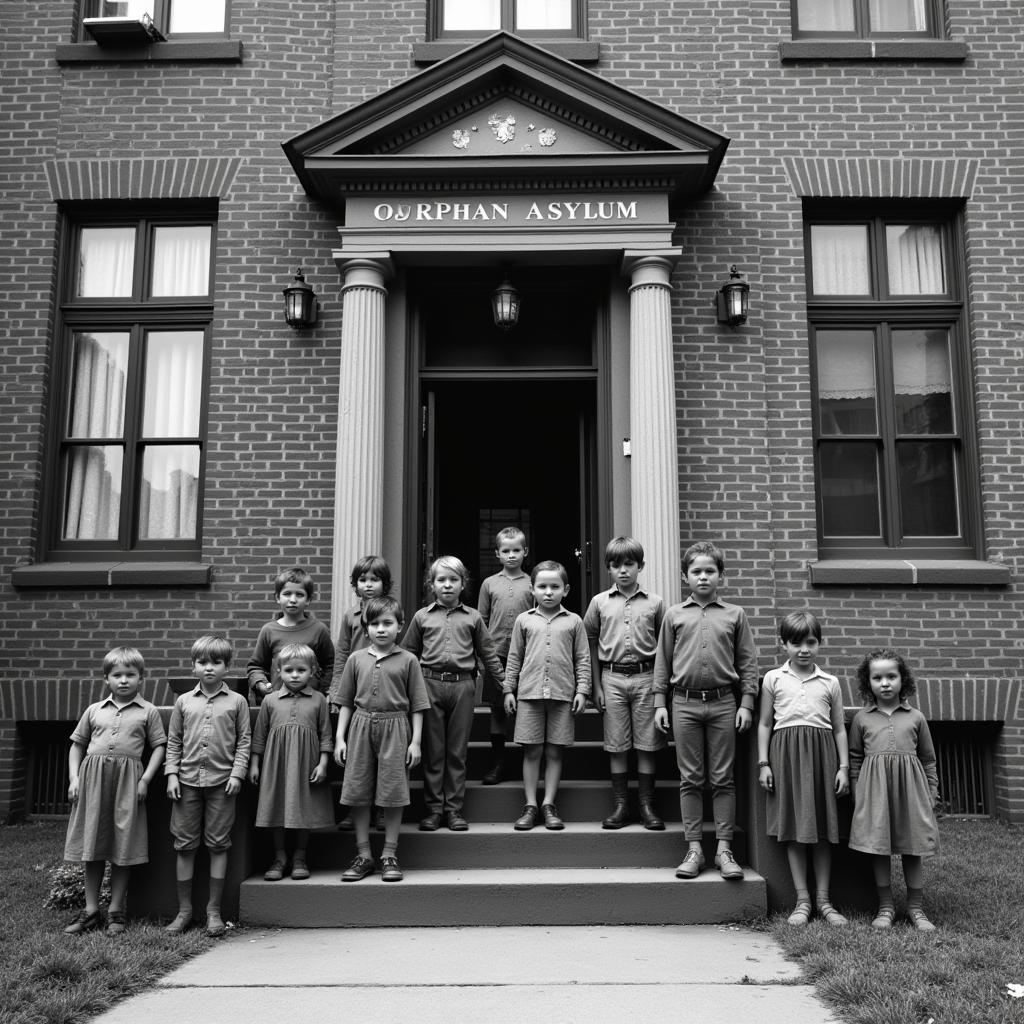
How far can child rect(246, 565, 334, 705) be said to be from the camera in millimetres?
5699

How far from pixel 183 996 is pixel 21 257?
616 centimetres

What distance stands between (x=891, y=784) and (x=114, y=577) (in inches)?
219

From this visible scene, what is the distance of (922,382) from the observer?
7.82 meters

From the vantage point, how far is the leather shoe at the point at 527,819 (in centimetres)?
546

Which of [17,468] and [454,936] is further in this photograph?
[17,468]

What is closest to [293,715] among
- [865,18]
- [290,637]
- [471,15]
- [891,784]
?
[290,637]

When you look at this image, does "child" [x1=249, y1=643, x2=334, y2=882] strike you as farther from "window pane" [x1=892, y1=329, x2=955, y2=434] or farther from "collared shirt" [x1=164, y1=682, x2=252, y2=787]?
"window pane" [x1=892, y1=329, x2=955, y2=434]

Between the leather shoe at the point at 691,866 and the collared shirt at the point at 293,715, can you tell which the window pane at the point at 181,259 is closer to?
the collared shirt at the point at 293,715

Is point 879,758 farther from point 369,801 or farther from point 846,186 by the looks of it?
point 846,186

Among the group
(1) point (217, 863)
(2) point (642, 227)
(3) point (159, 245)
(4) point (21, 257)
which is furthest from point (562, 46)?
(1) point (217, 863)

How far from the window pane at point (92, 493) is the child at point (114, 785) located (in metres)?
2.91

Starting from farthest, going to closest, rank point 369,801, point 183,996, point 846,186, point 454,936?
point 846,186 < point 369,801 < point 454,936 < point 183,996

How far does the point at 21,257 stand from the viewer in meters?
7.84

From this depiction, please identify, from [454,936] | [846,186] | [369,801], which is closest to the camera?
[454,936]
